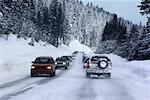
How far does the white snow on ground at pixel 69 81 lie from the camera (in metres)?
18.5

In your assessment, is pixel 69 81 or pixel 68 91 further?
pixel 69 81

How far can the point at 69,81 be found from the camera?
2950cm

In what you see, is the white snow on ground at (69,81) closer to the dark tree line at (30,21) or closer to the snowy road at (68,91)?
the snowy road at (68,91)

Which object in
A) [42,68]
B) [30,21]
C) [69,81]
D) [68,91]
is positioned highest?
[30,21]

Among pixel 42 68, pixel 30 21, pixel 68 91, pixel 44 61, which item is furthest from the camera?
pixel 30 21

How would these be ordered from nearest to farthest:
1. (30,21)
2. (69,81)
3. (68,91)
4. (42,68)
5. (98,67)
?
(68,91) → (69,81) → (98,67) → (42,68) → (30,21)


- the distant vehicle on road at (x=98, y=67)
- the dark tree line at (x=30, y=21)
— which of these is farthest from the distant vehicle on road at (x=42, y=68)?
the dark tree line at (x=30, y=21)

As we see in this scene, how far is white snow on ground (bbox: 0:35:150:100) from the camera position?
1853 cm

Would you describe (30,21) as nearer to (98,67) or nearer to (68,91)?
(98,67)

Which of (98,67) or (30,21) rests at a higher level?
(30,21)

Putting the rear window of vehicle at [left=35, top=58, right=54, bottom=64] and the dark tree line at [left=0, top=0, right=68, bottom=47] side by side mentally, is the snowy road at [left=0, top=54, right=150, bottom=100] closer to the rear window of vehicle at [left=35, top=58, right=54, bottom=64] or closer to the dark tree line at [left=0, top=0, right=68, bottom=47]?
the rear window of vehicle at [left=35, top=58, right=54, bottom=64]

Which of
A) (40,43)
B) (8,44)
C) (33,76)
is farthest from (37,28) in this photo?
(33,76)

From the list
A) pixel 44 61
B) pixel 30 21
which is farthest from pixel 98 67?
pixel 30 21

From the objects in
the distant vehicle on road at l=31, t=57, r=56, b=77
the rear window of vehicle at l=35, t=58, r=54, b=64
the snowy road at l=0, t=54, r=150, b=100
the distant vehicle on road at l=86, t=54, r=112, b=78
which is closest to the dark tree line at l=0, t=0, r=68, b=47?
the rear window of vehicle at l=35, t=58, r=54, b=64
